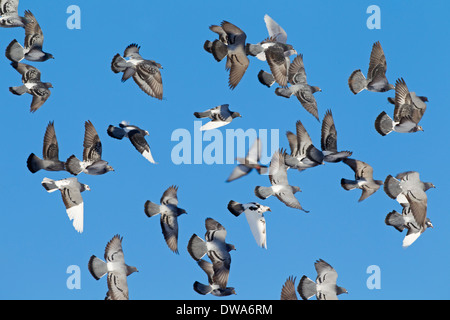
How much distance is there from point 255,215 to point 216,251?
1.13m

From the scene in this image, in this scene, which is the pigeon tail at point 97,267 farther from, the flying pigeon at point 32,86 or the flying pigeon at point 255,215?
the flying pigeon at point 32,86

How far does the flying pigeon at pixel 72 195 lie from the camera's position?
48.1 feet

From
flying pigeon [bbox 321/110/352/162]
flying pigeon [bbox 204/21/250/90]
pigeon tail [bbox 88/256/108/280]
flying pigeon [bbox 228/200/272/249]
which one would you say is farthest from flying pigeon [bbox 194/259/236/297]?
flying pigeon [bbox 204/21/250/90]

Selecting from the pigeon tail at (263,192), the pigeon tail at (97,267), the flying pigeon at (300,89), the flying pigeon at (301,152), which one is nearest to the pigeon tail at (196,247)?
the pigeon tail at (263,192)

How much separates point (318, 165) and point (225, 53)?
3.04 meters

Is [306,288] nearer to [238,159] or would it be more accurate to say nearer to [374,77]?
[238,159]

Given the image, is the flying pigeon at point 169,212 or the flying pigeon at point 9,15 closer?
the flying pigeon at point 169,212

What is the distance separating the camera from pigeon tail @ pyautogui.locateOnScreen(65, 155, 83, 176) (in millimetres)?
14852

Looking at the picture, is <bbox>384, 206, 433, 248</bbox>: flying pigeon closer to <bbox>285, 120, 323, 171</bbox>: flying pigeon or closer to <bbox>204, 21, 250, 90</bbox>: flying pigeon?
<bbox>285, 120, 323, 171</bbox>: flying pigeon

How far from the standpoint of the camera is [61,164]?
14.9 metres

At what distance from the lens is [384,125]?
15328mm

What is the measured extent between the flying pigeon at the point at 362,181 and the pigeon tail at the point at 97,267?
5.02 meters

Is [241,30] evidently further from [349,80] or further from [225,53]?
[349,80]
